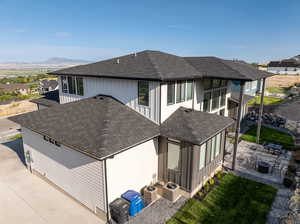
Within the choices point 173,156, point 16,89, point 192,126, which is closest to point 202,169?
point 173,156

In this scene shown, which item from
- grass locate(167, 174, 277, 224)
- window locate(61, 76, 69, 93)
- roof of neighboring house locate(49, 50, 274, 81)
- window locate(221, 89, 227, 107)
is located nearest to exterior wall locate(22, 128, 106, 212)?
grass locate(167, 174, 277, 224)

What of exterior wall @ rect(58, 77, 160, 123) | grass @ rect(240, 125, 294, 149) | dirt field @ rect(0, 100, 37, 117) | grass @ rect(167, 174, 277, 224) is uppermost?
exterior wall @ rect(58, 77, 160, 123)

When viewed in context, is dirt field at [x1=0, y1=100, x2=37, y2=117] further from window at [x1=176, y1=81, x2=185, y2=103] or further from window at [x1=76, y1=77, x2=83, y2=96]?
window at [x1=176, y1=81, x2=185, y2=103]

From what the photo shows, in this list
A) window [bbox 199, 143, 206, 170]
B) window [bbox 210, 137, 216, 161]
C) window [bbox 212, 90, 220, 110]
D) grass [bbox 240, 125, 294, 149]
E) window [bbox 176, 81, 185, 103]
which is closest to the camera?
window [bbox 199, 143, 206, 170]

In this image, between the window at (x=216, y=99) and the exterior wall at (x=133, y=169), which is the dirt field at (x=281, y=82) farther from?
the exterior wall at (x=133, y=169)

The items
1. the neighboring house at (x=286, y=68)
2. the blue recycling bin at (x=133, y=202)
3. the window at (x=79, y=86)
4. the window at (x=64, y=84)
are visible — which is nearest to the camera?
the blue recycling bin at (x=133, y=202)

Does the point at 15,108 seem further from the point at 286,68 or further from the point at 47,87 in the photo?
the point at 286,68

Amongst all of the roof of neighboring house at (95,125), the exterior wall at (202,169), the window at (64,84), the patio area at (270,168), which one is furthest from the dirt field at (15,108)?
the patio area at (270,168)
